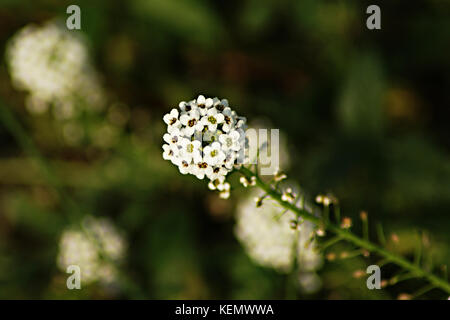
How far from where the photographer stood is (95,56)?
23.4ft

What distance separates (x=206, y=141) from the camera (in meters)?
2.56

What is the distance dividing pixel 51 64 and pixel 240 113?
2.60m

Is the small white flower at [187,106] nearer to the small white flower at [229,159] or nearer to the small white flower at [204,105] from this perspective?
the small white flower at [204,105]

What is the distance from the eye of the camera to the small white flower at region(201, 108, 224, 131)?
2465mm

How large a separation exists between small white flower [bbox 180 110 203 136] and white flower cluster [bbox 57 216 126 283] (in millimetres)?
3098

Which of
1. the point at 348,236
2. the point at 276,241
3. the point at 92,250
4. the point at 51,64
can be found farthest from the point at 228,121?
the point at 51,64

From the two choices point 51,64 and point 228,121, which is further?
point 51,64

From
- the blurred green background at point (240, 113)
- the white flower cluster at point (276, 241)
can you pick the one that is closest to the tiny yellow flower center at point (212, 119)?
the white flower cluster at point (276, 241)

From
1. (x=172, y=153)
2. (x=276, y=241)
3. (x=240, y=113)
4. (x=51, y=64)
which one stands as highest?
(x=51, y=64)

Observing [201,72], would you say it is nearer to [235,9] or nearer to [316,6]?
[235,9]

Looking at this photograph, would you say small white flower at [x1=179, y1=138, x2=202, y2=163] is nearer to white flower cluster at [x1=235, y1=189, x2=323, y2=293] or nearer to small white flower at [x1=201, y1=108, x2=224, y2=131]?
small white flower at [x1=201, y1=108, x2=224, y2=131]

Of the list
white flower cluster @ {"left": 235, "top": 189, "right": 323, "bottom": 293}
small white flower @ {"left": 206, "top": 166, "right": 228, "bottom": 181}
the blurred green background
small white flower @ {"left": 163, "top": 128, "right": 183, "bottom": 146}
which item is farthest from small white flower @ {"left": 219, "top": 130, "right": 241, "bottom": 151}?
the blurred green background

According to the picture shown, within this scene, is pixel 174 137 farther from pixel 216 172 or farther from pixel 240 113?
pixel 240 113

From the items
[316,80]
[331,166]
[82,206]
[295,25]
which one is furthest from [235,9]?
[82,206]
